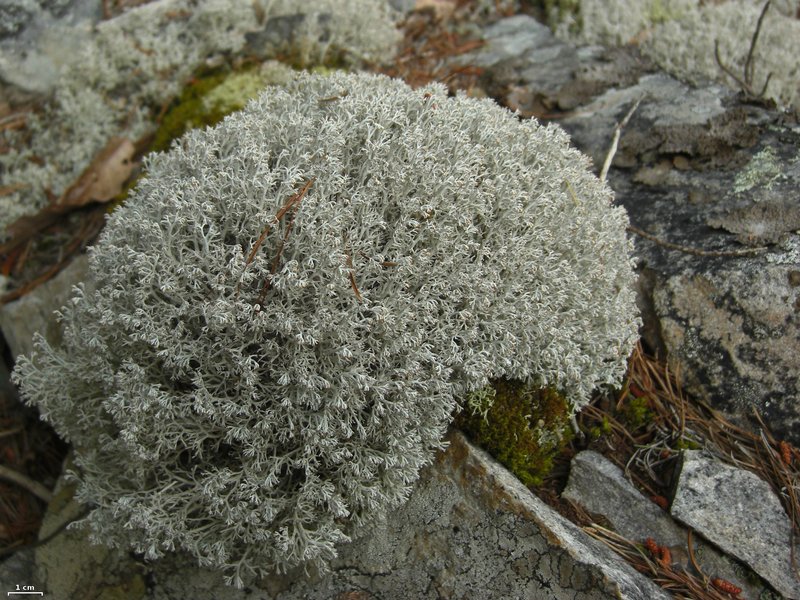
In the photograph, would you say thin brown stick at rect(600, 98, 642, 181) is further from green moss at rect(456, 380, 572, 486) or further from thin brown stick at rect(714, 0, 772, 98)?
green moss at rect(456, 380, 572, 486)

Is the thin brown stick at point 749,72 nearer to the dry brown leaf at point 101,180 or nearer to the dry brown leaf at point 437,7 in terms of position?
the dry brown leaf at point 437,7

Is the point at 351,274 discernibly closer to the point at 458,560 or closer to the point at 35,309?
the point at 458,560

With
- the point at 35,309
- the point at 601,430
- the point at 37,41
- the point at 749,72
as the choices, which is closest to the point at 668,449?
the point at 601,430

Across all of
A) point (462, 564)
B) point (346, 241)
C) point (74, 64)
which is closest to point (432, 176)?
point (346, 241)

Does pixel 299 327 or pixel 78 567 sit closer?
pixel 299 327

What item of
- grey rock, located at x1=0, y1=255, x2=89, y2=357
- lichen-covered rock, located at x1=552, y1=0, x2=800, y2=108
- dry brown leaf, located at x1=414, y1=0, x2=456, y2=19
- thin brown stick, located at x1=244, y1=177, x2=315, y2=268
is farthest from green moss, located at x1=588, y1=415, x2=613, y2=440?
dry brown leaf, located at x1=414, y1=0, x2=456, y2=19

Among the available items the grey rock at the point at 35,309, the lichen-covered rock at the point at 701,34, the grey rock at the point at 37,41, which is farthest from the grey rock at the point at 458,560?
the grey rock at the point at 37,41
